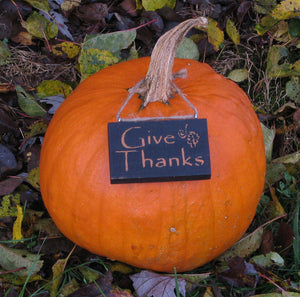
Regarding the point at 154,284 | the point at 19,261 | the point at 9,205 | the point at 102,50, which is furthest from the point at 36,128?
the point at 154,284

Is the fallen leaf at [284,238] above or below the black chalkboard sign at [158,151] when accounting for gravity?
below

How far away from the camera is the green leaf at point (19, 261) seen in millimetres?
1911

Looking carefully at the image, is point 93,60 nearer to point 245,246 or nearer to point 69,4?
point 69,4

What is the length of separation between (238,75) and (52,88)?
52.7 inches

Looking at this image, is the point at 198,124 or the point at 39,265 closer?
the point at 198,124

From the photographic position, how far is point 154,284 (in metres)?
1.86

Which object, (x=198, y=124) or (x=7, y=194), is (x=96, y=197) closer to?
(x=198, y=124)

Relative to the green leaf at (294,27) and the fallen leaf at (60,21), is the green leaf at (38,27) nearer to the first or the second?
the fallen leaf at (60,21)

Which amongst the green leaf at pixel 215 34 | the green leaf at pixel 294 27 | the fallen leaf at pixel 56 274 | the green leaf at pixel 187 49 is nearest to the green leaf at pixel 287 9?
the green leaf at pixel 294 27

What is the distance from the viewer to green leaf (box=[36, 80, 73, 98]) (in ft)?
8.39

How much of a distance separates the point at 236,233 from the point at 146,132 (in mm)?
674

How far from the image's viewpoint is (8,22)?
9.05 feet

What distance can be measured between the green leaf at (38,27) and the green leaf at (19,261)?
1558 mm

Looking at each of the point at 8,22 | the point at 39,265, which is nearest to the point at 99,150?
the point at 39,265
